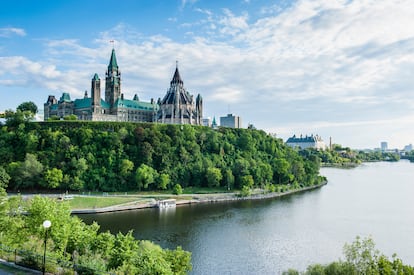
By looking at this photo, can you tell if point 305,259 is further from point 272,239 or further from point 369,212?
point 369,212

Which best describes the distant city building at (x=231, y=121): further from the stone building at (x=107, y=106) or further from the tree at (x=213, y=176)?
the tree at (x=213, y=176)

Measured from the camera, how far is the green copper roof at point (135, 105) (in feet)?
268

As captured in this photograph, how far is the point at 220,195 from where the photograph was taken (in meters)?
55.7

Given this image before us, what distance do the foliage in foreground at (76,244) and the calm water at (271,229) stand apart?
829 centimetres

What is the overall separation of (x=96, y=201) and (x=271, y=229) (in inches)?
944

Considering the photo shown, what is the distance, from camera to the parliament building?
77.2 meters

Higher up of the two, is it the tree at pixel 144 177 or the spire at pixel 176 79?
the spire at pixel 176 79

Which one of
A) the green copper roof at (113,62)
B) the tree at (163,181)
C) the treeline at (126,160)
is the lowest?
the tree at (163,181)

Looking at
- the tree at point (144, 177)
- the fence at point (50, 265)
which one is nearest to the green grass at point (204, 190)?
the tree at point (144, 177)

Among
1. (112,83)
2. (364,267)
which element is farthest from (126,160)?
(364,267)

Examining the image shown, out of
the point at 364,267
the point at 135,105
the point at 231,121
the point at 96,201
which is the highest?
the point at 135,105

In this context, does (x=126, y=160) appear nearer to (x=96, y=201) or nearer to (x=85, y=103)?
(x=96, y=201)

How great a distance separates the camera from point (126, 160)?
56.4 m

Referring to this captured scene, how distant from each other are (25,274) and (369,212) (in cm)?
4179
